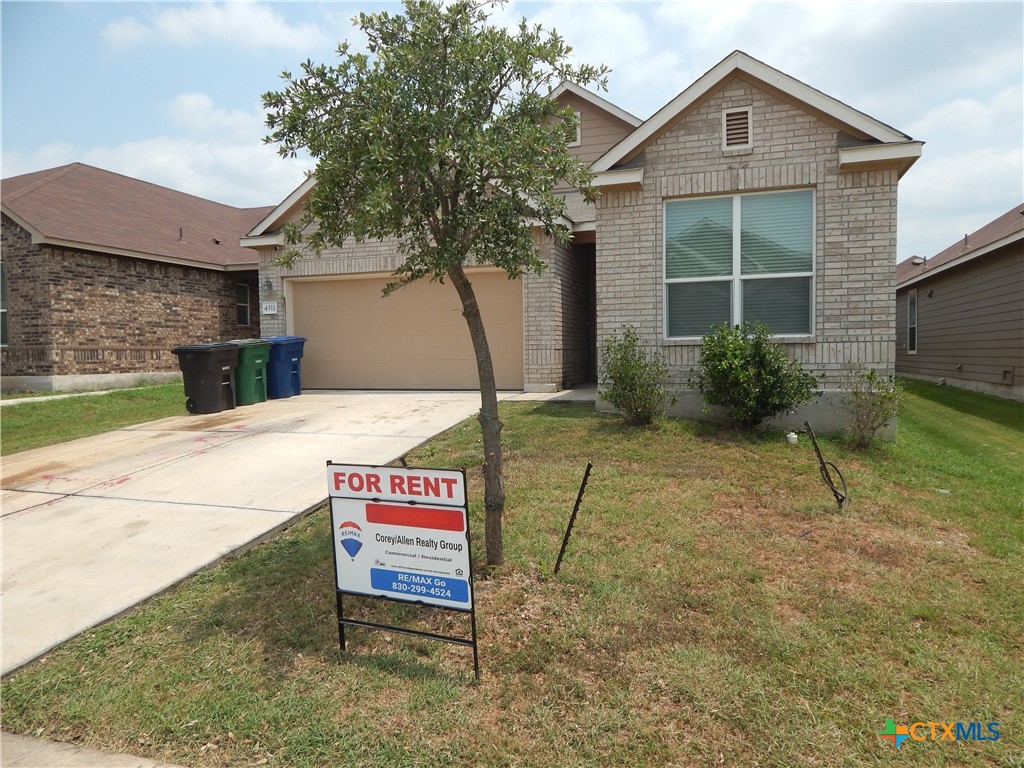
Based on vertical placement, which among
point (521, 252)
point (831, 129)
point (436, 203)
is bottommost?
point (521, 252)

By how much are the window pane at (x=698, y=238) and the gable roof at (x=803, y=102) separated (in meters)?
1.18

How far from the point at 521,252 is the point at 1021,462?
7621mm

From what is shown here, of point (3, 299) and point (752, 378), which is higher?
point (3, 299)

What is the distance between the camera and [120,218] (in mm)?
16734

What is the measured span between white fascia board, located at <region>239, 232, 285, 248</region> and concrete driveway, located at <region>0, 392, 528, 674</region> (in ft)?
16.1

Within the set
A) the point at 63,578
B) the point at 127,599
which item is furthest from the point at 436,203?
the point at 63,578

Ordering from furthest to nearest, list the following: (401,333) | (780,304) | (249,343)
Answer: (401,333)
(249,343)
(780,304)

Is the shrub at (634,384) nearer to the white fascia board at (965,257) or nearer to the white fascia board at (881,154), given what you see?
the white fascia board at (881,154)

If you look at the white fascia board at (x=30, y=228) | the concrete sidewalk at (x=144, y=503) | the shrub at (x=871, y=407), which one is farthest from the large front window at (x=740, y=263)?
the white fascia board at (x=30, y=228)

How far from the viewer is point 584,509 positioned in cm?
537

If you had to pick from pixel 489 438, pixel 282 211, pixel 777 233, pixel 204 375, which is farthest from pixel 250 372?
pixel 777 233

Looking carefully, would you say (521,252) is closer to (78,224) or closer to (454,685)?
(454,685)

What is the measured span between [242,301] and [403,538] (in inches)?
711

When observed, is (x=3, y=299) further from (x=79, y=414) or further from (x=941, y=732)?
(x=941, y=732)
